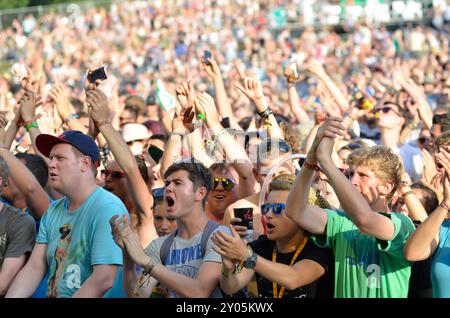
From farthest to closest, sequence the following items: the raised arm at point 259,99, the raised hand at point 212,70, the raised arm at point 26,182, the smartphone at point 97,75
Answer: the raised hand at point 212,70 → the raised arm at point 259,99 → the smartphone at point 97,75 → the raised arm at point 26,182

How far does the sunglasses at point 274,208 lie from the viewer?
5.65 m

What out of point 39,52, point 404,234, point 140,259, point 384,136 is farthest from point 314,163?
point 39,52

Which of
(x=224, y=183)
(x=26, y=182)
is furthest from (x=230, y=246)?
(x=224, y=183)

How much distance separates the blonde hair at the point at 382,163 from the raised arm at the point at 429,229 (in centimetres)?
54

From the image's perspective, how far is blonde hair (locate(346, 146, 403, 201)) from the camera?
570 centimetres

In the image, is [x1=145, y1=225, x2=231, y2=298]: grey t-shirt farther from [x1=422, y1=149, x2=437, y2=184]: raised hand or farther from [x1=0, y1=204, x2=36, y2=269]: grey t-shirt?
[x1=422, y1=149, x2=437, y2=184]: raised hand

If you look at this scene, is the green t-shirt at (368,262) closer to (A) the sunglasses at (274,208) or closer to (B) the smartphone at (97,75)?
(A) the sunglasses at (274,208)

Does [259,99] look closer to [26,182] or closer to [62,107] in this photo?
[62,107]

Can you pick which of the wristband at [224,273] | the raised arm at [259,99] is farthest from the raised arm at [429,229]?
the raised arm at [259,99]

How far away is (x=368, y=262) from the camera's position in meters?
5.45

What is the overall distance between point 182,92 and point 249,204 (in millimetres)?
1634

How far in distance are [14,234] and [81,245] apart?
802 mm

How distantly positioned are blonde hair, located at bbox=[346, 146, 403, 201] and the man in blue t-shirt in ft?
4.59
